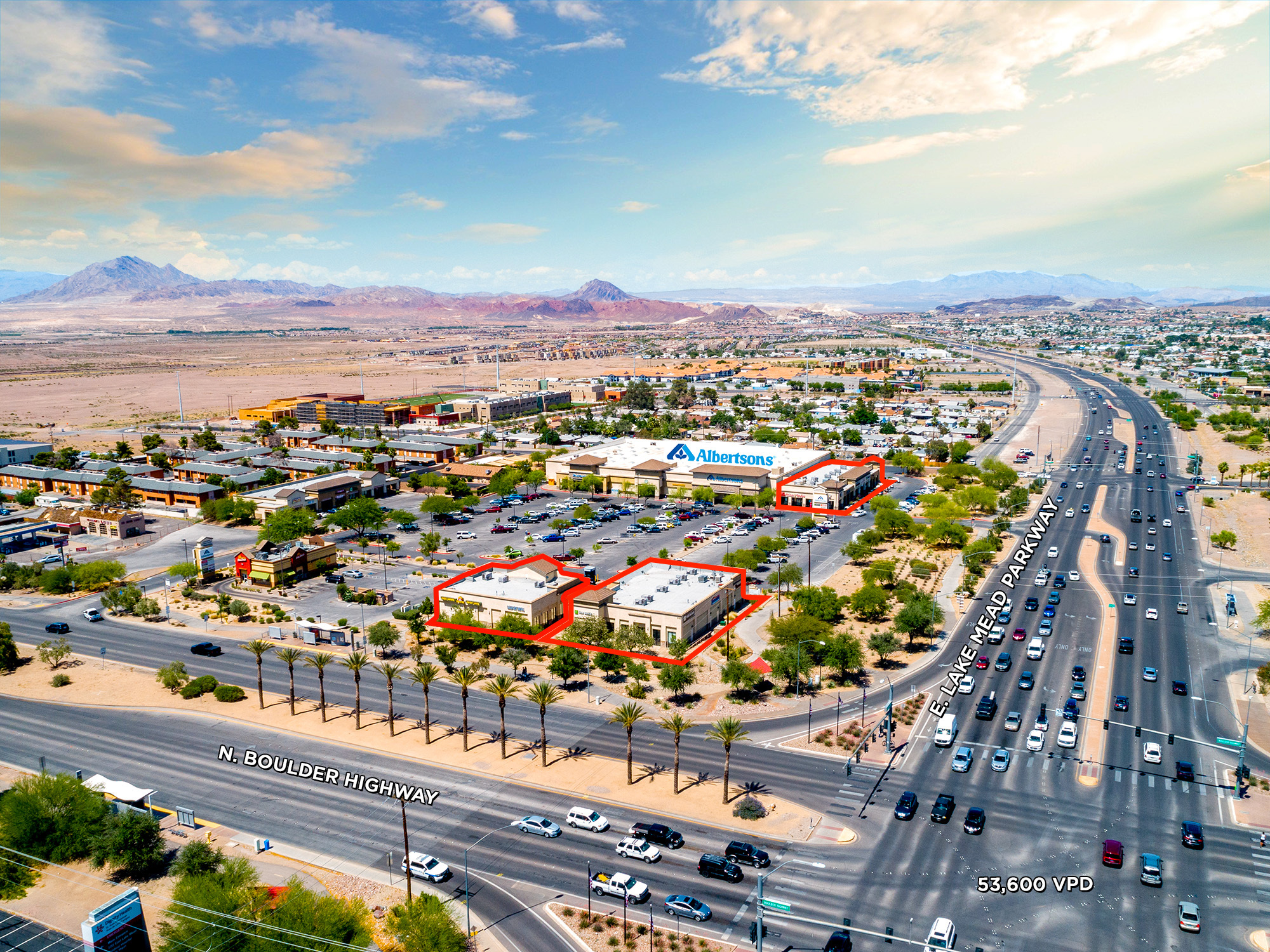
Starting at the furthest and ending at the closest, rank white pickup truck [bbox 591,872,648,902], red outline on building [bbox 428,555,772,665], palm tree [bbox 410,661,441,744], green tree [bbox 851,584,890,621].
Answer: green tree [bbox 851,584,890,621], red outline on building [bbox 428,555,772,665], palm tree [bbox 410,661,441,744], white pickup truck [bbox 591,872,648,902]

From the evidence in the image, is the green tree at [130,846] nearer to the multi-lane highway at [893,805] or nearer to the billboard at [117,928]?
the multi-lane highway at [893,805]

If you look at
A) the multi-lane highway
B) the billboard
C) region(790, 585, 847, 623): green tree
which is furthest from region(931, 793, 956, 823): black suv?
the billboard

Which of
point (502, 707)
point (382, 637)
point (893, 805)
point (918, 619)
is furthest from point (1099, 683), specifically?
point (382, 637)

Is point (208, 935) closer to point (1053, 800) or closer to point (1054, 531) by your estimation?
point (1053, 800)

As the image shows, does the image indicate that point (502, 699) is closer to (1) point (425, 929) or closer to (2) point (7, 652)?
(1) point (425, 929)

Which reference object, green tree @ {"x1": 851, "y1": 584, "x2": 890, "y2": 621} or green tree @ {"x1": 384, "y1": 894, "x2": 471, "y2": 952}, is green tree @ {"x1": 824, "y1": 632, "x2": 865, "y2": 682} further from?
green tree @ {"x1": 384, "y1": 894, "x2": 471, "y2": 952}

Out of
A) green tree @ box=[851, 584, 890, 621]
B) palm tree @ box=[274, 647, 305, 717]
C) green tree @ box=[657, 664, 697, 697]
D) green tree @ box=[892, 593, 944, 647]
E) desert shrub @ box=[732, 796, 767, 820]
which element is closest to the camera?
desert shrub @ box=[732, 796, 767, 820]

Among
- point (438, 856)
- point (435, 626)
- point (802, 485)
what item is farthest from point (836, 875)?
point (802, 485)

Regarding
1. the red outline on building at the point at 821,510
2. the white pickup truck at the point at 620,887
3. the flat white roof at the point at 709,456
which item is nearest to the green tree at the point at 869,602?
the white pickup truck at the point at 620,887
